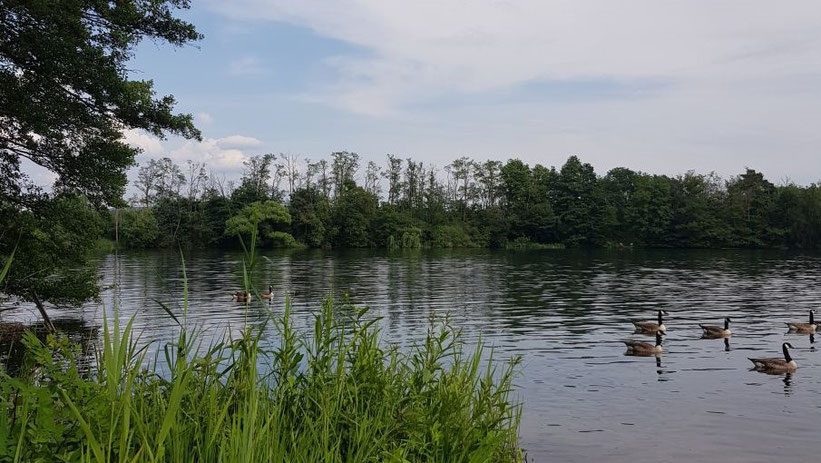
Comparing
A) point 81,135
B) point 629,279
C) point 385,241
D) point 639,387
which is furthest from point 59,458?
point 385,241

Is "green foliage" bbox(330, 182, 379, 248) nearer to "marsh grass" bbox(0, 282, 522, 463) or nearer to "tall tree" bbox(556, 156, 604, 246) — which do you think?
"tall tree" bbox(556, 156, 604, 246)

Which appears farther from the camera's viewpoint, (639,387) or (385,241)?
(385,241)

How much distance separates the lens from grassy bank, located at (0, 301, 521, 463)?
3350 mm

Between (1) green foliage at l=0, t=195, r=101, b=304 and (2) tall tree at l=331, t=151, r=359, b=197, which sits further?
(2) tall tree at l=331, t=151, r=359, b=197

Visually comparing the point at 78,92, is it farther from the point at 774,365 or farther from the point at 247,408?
the point at 774,365

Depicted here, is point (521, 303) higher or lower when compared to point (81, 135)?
lower

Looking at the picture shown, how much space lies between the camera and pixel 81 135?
15.2m

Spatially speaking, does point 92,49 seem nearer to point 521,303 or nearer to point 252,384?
point 252,384

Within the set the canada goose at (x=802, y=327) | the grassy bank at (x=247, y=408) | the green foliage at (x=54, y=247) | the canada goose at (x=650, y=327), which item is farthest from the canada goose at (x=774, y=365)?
the green foliage at (x=54, y=247)

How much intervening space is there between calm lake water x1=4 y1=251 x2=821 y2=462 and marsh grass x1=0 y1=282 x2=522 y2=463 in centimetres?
48

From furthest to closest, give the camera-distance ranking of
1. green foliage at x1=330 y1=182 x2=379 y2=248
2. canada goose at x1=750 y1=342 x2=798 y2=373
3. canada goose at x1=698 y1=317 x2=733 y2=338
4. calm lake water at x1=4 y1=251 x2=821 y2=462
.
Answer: green foliage at x1=330 y1=182 x2=379 y2=248 → canada goose at x1=698 y1=317 x2=733 y2=338 → canada goose at x1=750 y1=342 x2=798 y2=373 → calm lake water at x1=4 y1=251 x2=821 y2=462

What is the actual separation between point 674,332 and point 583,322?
3.38m

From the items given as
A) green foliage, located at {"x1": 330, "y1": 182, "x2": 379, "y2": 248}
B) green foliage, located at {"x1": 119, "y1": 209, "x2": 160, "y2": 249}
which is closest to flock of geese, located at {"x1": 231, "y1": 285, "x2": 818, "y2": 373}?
green foliage, located at {"x1": 119, "y1": 209, "x2": 160, "y2": 249}

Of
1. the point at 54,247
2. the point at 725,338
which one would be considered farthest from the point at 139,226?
the point at 725,338
